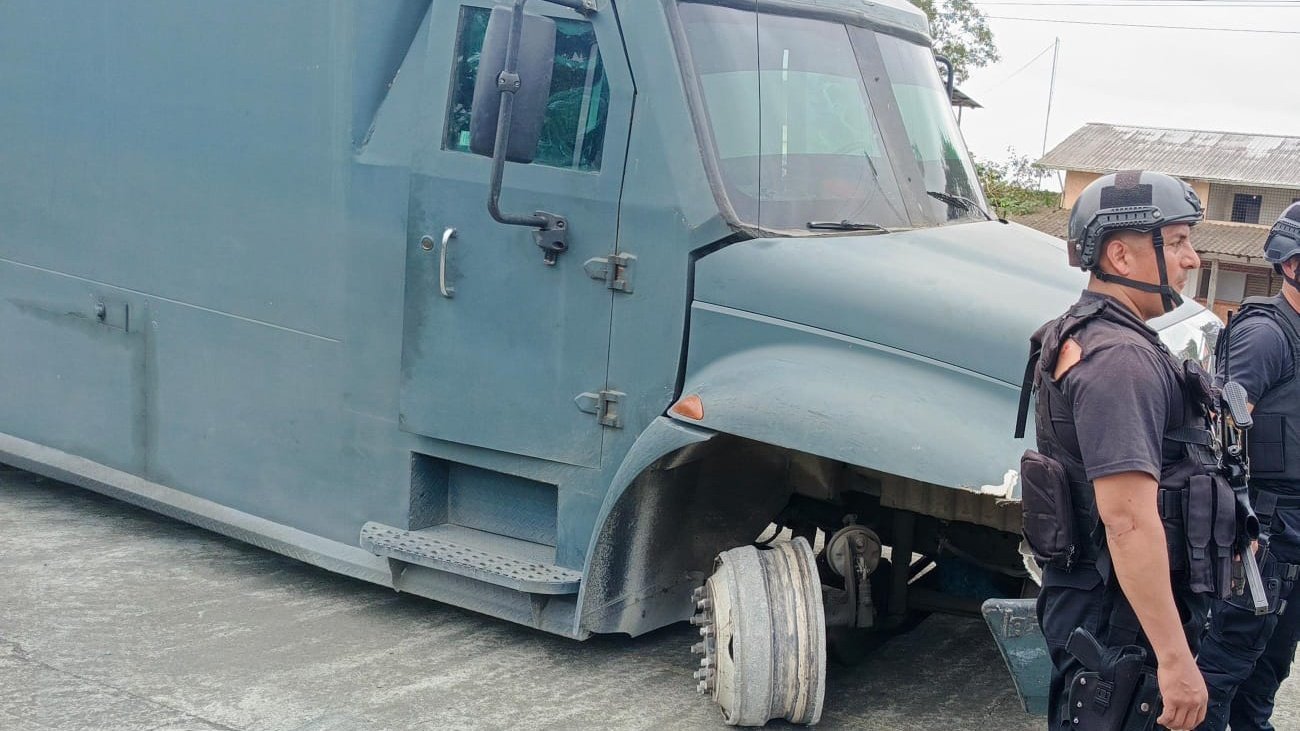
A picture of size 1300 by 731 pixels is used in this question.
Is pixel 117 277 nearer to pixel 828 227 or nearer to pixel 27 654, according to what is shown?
A: pixel 27 654

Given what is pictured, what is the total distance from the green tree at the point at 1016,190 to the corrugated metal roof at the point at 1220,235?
31.2 inches

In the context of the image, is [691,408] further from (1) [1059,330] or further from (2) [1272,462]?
(2) [1272,462]

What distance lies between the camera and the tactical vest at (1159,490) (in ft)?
10.2

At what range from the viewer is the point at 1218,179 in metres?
42.9

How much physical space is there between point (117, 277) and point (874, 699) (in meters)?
3.45

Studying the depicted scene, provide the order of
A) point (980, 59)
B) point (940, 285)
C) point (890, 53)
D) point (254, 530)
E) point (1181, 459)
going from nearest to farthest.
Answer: point (1181, 459), point (940, 285), point (890, 53), point (254, 530), point (980, 59)

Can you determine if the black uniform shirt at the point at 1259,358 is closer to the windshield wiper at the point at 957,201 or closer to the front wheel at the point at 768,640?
the windshield wiper at the point at 957,201

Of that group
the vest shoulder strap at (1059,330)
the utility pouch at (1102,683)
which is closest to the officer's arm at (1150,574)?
the utility pouch at (1102,683)

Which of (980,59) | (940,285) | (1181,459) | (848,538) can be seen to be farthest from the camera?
(980,59)

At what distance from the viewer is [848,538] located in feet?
15.6

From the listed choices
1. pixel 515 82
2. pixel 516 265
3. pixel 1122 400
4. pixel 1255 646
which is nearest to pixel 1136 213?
pixel 1122 400

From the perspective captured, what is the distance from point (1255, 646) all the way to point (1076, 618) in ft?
3.32

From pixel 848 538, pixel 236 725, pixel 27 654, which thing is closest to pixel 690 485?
pixel 848 538

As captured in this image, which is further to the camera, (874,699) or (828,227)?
(874,699)
